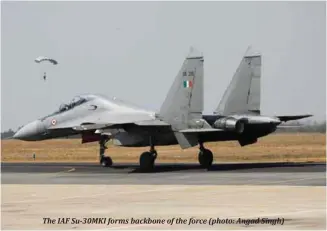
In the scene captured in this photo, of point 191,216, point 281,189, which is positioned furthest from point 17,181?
point 191,216

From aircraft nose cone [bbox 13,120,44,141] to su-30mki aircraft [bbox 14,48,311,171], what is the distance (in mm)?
267

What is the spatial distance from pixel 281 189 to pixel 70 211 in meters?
7.32

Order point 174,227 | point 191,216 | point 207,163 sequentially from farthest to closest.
Answer: point 207,163 < point 191,216 < point 174,227

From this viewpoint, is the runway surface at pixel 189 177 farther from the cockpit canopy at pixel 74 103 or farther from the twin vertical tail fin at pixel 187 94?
the cockpit canopy at pixel 74 103

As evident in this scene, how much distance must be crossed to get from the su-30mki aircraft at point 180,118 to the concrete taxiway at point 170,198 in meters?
3.20

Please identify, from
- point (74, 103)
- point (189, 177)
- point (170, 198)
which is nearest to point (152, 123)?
point (189, 177)

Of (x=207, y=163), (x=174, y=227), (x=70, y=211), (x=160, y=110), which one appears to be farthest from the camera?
(x=207, y=163)

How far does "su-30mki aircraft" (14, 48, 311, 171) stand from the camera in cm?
3444

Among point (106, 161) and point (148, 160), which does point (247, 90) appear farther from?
point (106, 161)

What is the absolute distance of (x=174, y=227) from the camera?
51.0 ft

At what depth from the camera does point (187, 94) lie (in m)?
34.4

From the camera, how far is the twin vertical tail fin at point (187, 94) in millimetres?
34219

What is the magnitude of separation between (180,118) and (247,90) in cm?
432

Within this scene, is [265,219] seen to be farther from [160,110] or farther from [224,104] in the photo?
[224,104]
